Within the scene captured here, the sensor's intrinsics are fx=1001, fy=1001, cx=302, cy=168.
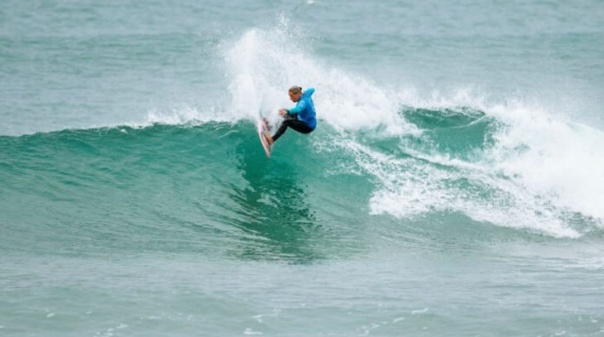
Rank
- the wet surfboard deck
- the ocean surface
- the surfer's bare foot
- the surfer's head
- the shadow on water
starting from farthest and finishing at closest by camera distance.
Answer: the wet surfboard deck
the surfer's bare foot
the surfer's head
the shadow on water
the ocean surface

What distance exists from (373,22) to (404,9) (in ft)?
6.61

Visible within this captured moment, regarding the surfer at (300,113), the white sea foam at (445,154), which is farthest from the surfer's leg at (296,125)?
the white sea foam at (445,154)

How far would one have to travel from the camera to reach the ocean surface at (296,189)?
1185cm

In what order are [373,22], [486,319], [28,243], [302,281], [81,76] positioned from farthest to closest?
[373,22], [81,76], [28,243], [302,281], [486,319]

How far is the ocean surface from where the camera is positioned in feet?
38.9

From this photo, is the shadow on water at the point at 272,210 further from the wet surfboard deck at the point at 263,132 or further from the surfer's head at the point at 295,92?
the surfer's head at the point at 295,92

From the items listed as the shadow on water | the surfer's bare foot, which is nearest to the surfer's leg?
the surfer's bare foot

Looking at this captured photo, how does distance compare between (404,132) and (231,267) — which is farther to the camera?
(404,132)

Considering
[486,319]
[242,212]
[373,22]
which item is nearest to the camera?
[486,319]

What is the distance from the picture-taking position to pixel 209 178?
59.6 feet

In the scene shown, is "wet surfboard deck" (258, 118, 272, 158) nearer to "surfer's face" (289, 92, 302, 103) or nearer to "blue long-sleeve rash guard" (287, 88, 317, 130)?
"blue long-sleeve rash guard" (287, 88, 317, 130)

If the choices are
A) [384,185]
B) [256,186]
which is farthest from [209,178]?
[384,185]

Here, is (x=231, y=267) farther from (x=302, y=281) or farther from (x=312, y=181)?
(x=312, y=181)

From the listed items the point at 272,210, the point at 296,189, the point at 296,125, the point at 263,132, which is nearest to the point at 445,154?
the point at 296,189
